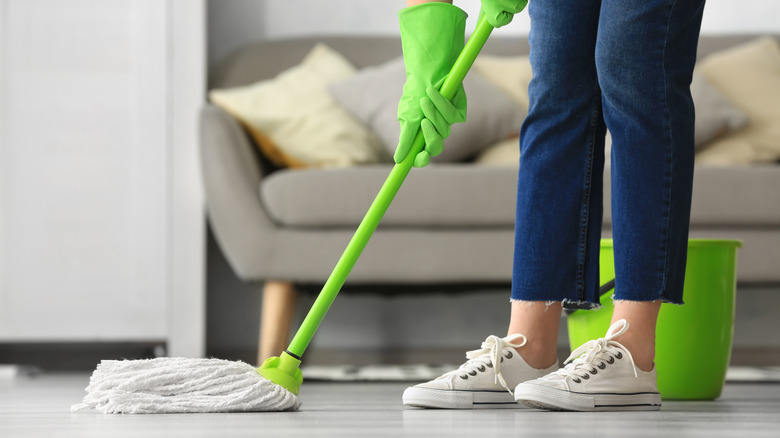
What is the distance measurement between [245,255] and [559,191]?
1010 millimetres

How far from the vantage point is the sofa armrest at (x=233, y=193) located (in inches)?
78.5

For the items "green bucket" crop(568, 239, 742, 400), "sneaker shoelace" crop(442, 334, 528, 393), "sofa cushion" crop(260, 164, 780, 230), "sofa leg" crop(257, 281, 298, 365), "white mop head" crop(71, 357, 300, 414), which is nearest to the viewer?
"white mop head" crop(71, 357, 300, 414)

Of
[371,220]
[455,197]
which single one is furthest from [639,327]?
[455,197]

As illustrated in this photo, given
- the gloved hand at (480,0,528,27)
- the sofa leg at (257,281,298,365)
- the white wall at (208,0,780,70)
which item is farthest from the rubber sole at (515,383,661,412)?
the white wall at (208,0,780,70)

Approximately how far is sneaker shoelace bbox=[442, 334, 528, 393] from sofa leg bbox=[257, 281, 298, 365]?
950mm

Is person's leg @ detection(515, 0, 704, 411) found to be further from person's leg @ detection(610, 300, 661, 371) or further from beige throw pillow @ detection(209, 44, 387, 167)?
beige throw pillow @ detection(209, 44, 387, 167)

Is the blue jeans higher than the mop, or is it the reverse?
the blue jeans

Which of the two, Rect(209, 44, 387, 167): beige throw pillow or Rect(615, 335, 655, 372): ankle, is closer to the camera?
Rect(615, 335, 655, 372): ankle

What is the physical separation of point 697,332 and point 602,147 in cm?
37

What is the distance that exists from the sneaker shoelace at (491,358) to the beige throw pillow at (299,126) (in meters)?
→ 1.14

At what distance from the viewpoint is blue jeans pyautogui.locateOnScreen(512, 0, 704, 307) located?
1.06 m

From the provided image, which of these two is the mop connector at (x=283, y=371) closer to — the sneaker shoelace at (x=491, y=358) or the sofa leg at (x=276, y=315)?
the sneaker shoelace at (x=491, y=358)

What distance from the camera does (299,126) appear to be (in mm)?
2270

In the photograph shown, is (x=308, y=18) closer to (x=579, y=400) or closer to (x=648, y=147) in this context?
(x=648, y=147)
